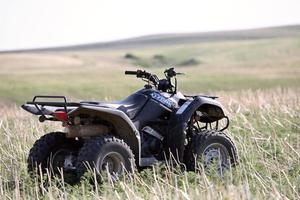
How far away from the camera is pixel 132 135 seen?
29.0ft

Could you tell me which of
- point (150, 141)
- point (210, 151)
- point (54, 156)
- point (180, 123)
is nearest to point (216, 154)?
point (210, 151)

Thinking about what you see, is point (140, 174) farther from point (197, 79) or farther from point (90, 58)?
point (90, 58)

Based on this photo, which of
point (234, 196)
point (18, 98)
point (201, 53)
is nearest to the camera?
point (234, 196)

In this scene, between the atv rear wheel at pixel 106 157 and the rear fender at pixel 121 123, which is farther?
the rear fender at pixel 121 123

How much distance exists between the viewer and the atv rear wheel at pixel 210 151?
366 inches

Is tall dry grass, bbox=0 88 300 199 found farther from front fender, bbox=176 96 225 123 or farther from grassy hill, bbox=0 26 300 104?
grassy hill, bbox=0 26 300 104

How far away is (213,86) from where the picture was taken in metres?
41.5

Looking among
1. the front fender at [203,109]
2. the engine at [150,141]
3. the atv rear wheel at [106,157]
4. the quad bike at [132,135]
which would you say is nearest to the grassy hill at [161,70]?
the front fender at [203,109]

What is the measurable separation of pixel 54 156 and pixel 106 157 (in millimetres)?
775

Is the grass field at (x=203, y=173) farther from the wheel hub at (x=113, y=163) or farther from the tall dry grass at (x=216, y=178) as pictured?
the wheel hub at (x=113, y=163)

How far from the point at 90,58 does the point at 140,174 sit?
74.4 m

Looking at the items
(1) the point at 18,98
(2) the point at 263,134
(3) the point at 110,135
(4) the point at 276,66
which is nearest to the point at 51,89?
(1) the point at 18,98

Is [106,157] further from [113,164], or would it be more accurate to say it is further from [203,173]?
[203,173]

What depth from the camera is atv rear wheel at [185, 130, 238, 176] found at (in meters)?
9.30
